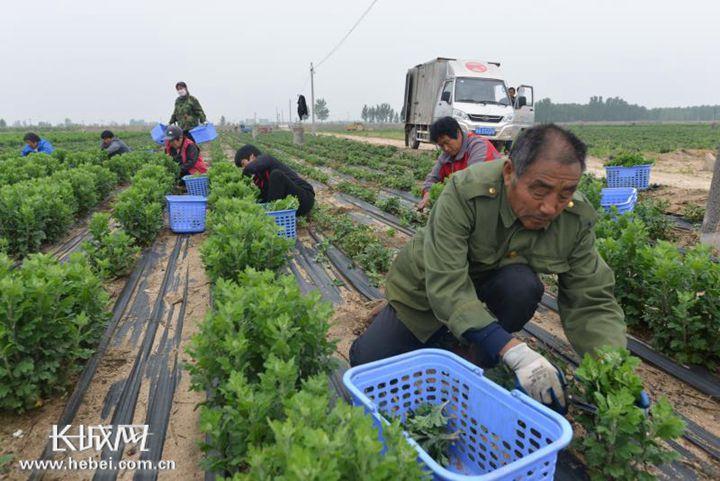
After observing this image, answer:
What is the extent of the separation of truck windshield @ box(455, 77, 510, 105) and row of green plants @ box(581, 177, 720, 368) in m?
12.8

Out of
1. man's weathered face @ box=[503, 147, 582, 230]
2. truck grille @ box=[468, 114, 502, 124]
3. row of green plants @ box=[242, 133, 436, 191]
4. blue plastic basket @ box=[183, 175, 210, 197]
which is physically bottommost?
row of green plants @ box=[242, 133, 436, 191]

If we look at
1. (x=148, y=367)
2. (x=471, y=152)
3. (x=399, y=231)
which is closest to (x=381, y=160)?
(x=399, y=231)

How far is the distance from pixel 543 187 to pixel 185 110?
35.9 ft

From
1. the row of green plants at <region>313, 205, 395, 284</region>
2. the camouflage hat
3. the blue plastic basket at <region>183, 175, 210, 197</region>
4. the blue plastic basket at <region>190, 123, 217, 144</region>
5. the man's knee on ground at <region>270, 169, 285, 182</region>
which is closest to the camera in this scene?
the row of green plants at <region>313, 205, 395, 284</region>

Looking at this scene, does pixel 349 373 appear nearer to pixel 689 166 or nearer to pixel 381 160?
pixel 381 160

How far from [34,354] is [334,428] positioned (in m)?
2.32

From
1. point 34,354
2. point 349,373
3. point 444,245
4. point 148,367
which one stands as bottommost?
point 148,367

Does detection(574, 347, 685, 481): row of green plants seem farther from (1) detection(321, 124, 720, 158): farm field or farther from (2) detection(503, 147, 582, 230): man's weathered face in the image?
(1) detection(321, 124, 720, 158): farm field

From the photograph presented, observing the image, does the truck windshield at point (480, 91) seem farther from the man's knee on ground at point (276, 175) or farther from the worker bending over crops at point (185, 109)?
the man's knee on ground at point (276, 175)

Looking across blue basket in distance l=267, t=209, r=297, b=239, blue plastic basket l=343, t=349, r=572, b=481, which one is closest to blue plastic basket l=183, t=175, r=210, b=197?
blue basket in distance l=267, t=209, r=297, b=239

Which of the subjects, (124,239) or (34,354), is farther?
(124,239)

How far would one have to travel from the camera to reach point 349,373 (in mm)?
2059

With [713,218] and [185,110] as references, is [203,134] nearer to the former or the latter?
[185,110]

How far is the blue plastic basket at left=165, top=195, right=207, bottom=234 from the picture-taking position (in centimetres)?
684
